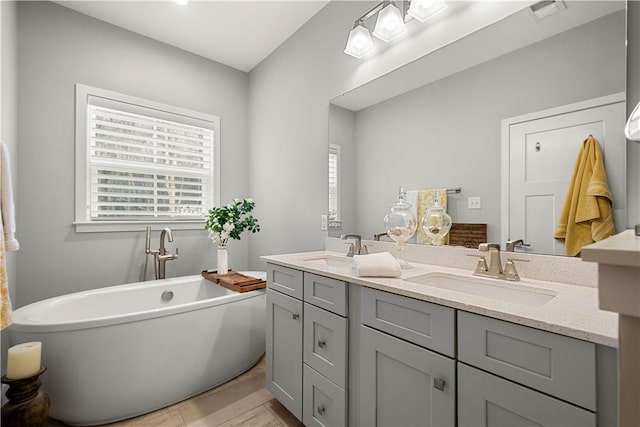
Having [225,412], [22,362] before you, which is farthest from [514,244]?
[22,362]

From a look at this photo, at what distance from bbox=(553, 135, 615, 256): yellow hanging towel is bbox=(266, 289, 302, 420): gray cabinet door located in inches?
48.1

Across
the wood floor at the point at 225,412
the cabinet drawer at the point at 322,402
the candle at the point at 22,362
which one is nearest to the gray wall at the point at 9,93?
the candle at the point at 22,362

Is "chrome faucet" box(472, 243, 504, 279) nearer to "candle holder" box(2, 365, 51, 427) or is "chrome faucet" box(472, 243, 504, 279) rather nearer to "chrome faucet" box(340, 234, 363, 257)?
"chrome faucet" box(340, 234, 363, 257)

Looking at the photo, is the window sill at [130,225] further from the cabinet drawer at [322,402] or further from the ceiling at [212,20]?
the cabinet drawer at [322,402]

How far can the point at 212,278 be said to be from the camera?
2486 mm

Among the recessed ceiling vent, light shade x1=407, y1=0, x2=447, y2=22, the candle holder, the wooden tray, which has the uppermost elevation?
light shade x1=407, y1=0, x2=447, y2=22

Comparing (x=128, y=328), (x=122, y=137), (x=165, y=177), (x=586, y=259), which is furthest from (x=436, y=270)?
(x=122, y=137)

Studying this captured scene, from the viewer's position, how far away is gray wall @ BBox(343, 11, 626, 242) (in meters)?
1.09

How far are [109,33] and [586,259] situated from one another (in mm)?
3354

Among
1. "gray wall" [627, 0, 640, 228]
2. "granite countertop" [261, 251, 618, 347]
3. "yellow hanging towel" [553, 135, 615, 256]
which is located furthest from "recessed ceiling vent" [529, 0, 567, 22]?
"granite countertop" [261, 251, 618, 347]

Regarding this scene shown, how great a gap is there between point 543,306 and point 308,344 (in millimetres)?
1030

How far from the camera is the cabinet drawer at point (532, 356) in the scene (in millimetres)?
665

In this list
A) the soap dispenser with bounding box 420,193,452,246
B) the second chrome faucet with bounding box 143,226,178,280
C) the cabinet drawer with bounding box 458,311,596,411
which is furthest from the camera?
the second chrome faucet with bounding box 143,226,178,280

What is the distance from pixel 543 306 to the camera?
32.4 inches
